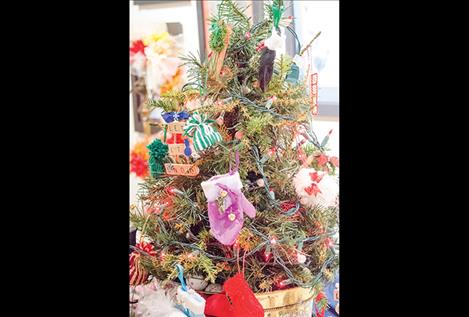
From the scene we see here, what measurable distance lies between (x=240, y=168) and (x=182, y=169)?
100 mm

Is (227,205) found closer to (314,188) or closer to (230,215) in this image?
(230,215)

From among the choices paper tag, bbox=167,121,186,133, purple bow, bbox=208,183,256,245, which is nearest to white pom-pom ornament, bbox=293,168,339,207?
purple bow, bbox=208,183,256,245

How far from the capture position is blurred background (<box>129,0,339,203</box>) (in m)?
1.14

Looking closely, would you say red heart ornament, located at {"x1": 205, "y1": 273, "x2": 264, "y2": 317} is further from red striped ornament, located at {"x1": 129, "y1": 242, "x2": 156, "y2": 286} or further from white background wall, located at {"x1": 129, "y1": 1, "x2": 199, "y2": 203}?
white background wall, located at {"x1": 129, "y1": 1, "x2": 199, "y2": 203}

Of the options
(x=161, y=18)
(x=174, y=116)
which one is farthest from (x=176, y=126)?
(x=161, y=18)

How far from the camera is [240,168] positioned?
3.20 ft

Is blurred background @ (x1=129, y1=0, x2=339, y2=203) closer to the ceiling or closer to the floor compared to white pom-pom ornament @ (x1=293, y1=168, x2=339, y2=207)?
closer to the ceiling

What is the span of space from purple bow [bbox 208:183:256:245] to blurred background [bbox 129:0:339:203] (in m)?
0.21
